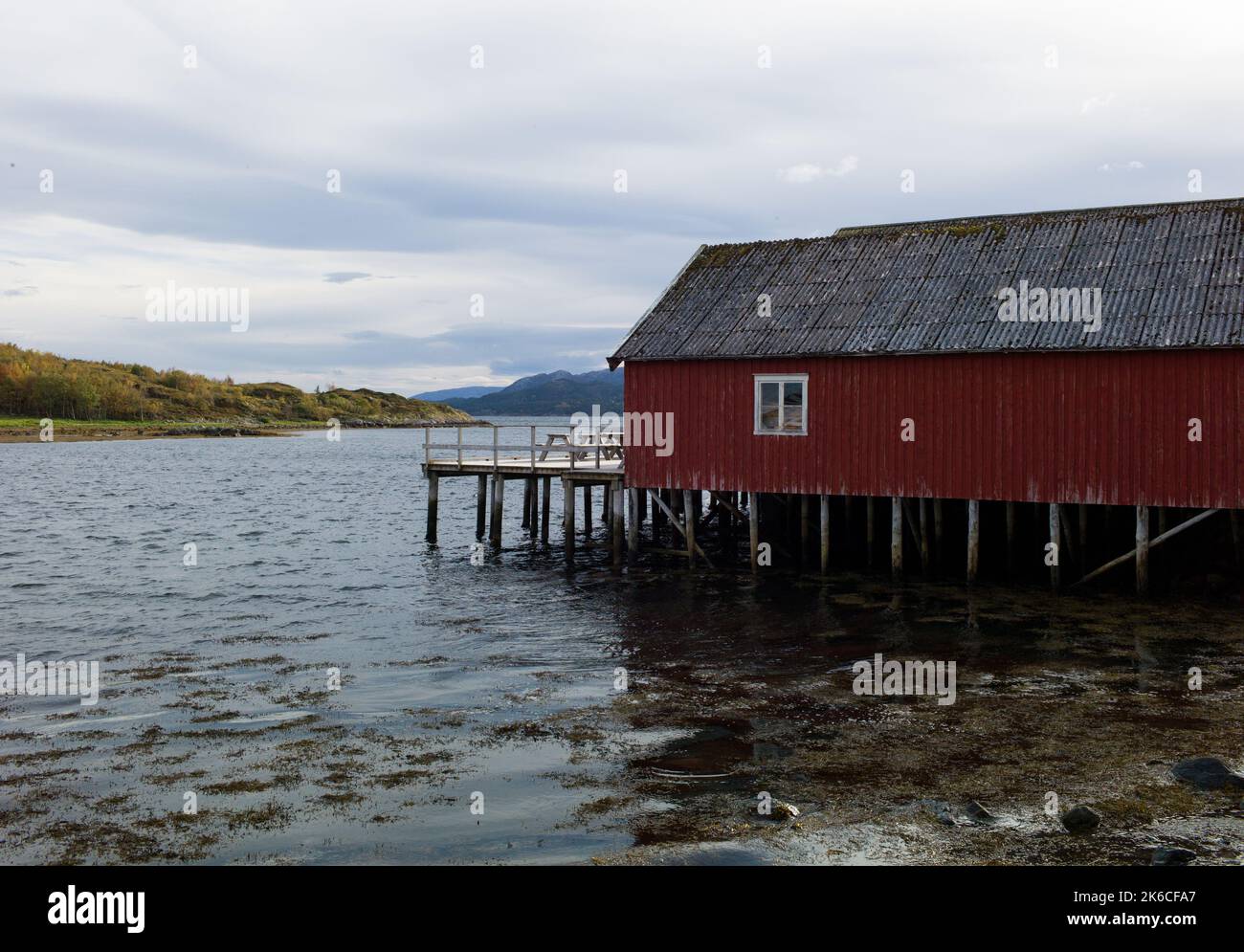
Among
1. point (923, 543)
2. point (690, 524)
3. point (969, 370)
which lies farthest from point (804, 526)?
point (969, 370)

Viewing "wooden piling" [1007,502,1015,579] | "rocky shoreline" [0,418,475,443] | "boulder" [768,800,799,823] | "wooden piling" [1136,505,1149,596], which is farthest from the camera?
"rocky shoreline" [0,418,475,443]

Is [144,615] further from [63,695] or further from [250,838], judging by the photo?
[250,838]

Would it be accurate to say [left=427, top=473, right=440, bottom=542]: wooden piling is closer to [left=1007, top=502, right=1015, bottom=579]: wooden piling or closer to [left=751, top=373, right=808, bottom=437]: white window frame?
[left=751, top=373, right=808, bottom=437]: white window frame

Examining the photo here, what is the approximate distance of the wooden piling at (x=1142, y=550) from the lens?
2097 centimetres

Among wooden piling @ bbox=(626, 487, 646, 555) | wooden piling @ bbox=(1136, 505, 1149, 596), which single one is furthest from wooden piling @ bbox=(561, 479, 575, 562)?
wooden piling @ bbox=(1136, 505, 1149, 596)

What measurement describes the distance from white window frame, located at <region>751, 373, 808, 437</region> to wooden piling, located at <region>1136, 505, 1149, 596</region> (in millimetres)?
6833

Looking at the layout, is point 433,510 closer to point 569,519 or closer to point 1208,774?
point 569,519

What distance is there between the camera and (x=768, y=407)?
24.4 meters

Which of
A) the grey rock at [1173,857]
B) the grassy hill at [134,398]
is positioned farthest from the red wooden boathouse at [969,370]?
the grassy hill at [134,398]

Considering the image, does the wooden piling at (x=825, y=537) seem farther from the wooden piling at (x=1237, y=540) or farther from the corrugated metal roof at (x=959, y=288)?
the wooden piling at (x=1237, y=540)

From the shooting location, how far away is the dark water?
10562mm
